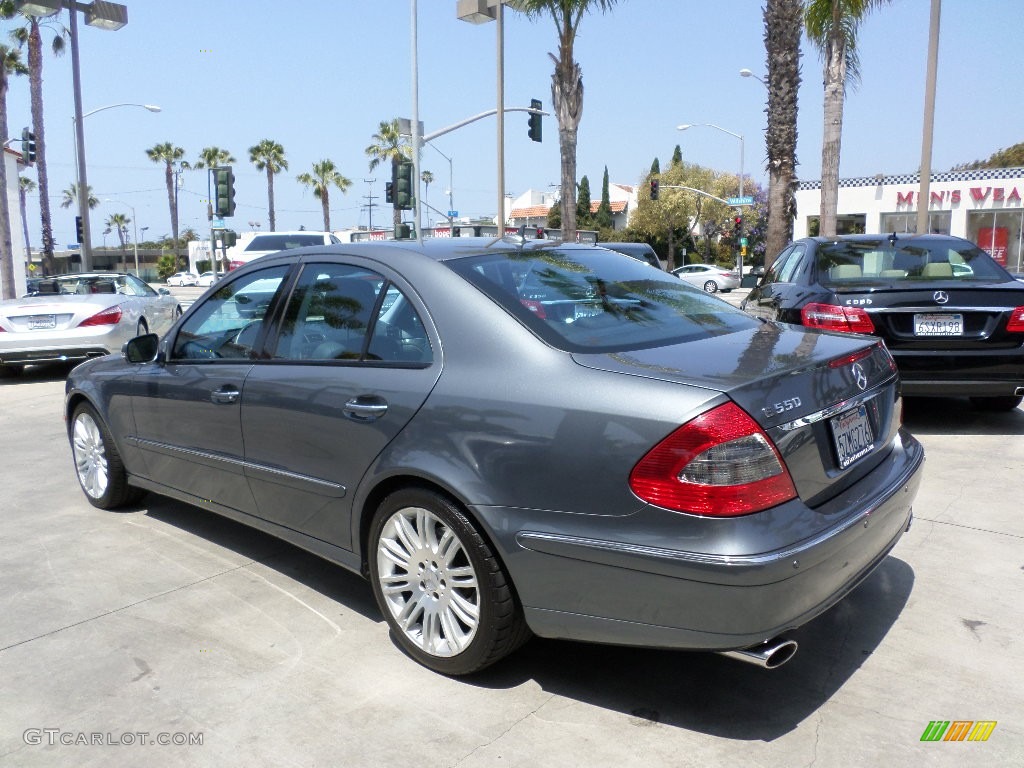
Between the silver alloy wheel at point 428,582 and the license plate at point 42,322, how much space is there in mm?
8955

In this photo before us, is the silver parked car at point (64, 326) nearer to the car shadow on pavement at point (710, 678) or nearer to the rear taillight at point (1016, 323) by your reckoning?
the car shadow on pavement at point (710, 678)

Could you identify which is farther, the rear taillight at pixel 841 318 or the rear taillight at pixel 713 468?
the rear taillight at pixel 841 318

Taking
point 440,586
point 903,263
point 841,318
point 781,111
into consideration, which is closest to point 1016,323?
point 903,263

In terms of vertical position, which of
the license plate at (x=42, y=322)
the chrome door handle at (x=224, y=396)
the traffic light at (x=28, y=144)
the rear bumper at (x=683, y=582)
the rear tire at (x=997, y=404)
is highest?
the traffic light at (x=28, y=144)

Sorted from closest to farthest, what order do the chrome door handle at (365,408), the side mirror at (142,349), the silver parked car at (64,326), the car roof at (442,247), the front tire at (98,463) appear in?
1. the chrome door handle at (365,408)
2. the car roof at (442,247)
3. the side mirror at (142,349)
4. the front tire at (98,463)
5. the silver parked car at (64,326)

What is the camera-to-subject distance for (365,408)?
3275 millimetres

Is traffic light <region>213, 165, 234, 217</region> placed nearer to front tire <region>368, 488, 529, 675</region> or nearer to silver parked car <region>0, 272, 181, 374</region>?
silver parked car <region>0, 272, 181, 374</region>

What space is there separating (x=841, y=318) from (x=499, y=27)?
60.5 ft

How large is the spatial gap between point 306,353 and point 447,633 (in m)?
1.33

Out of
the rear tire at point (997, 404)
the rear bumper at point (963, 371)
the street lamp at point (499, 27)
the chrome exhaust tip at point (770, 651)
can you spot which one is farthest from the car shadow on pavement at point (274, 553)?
the street lamp at point (499, 27)

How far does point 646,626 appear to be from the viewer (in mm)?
2625

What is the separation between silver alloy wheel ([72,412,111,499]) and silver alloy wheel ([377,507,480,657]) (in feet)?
8.71

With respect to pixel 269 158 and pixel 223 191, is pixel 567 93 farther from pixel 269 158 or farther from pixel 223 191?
pixel 269 158

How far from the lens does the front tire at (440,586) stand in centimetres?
292
